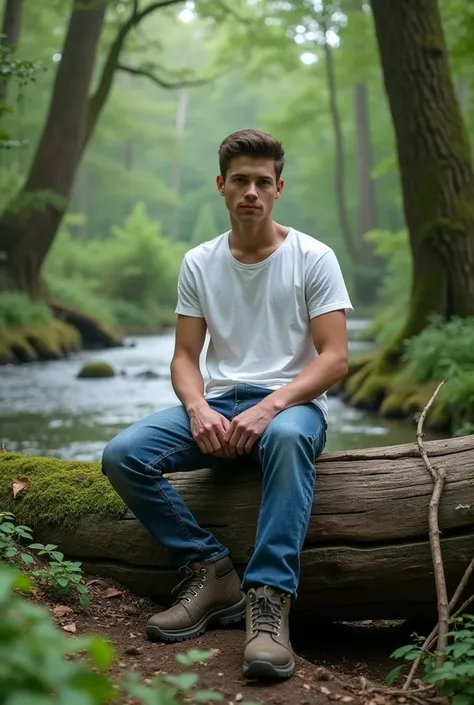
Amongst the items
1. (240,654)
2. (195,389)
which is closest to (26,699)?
(240,654)

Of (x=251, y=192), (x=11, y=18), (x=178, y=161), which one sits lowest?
(x=251, y=192)

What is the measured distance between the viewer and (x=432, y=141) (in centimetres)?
900

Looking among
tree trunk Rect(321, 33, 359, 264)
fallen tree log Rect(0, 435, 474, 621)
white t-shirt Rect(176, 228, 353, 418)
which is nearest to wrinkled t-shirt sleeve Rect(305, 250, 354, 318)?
white t-shirt Rect(176, 228, 353, 418)

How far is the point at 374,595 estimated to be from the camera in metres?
3.16

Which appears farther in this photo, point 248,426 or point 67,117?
point 67,117

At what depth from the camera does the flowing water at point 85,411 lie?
8.09 meters

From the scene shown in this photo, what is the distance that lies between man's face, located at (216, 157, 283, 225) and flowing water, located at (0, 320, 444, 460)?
14.1 feet

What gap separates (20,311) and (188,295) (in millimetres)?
12984

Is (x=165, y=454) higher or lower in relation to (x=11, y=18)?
lower

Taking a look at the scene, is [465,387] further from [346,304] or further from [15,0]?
[15,0]

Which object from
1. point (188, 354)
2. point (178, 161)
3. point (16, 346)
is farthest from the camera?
point (178, 161)

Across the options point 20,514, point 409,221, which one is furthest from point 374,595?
point 409,221

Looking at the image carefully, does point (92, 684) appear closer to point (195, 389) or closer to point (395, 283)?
point (195, 389)

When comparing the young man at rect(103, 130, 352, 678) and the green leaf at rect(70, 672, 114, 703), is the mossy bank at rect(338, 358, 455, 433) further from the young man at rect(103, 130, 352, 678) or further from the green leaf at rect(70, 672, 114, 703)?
the green leaf at rect(70, 672, 114, 703)
